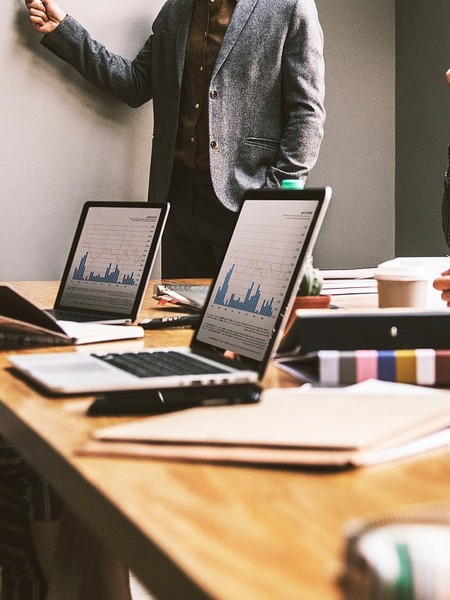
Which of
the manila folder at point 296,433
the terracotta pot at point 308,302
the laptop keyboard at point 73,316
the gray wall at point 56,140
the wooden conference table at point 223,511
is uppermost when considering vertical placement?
the gray wall at point 56,140

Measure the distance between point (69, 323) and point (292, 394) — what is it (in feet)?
2.14

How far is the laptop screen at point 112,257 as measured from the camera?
1.47 m

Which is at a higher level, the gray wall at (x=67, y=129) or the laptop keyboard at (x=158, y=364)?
the gray wall at (x=67, y=129)

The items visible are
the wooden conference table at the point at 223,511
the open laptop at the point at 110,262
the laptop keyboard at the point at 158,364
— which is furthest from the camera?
the open laptop at the point at 110,262

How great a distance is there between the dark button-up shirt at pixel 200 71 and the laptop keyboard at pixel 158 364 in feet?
6.38

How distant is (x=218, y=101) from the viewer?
2775 millimetres

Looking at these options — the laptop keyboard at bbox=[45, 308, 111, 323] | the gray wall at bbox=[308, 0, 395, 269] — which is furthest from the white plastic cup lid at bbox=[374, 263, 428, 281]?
the gray wall at bbox=[308, 0, 395, 269]

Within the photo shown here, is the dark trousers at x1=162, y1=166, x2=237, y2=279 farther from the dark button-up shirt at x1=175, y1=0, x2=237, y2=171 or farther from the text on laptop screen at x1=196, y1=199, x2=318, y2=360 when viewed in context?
the text on laptop screen at x1=196, y1=199, x2=318, y2=360

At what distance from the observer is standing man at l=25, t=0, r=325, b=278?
9.04 feet

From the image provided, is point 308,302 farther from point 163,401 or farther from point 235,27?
point 235,27

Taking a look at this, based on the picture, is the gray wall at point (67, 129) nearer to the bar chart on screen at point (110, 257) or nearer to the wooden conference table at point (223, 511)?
the bar chart on screen at point (110, 257)

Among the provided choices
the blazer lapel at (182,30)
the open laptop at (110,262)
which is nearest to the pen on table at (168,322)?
the open laptop at (110,262)

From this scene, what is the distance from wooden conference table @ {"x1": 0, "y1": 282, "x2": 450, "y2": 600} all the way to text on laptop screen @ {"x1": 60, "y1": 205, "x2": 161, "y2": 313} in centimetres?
80

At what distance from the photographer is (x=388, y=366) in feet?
2.73
